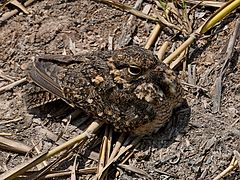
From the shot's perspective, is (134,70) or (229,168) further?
(229,168)

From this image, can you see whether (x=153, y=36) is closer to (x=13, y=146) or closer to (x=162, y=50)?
(x=162, y=50)

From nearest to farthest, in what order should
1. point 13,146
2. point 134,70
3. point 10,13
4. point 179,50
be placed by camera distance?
point 134,70 < point 13,146 < point 179,50 < point 10,13

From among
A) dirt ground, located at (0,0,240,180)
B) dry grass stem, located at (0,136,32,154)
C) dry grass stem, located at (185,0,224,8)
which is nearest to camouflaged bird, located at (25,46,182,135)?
dirt ground, located at (0,0,240,180)

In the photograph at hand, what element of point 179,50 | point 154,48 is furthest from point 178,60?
point 154,48

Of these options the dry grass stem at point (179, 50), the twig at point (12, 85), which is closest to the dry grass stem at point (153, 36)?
the dry grass stem at point (179, 50)

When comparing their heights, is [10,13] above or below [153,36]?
below

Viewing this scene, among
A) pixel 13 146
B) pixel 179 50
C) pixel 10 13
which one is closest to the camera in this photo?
pixel 13 146

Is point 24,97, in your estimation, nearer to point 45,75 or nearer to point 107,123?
point 45,75

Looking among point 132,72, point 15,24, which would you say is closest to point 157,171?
point 132,72
